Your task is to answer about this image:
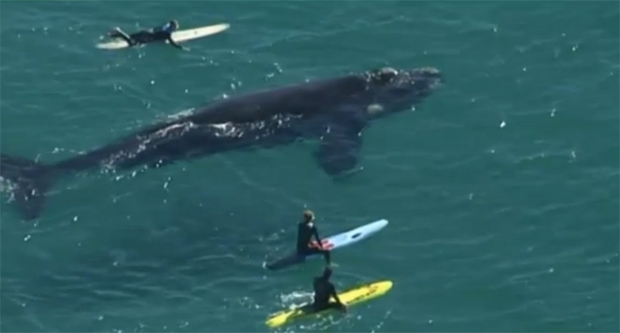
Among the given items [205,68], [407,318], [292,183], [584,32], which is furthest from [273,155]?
[584,32]

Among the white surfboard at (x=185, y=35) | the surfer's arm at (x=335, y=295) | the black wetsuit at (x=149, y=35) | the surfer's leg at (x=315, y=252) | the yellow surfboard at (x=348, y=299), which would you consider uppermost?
the black wetsuit at (x=149, y=35)

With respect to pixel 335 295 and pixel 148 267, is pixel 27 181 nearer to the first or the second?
pixel 148 267

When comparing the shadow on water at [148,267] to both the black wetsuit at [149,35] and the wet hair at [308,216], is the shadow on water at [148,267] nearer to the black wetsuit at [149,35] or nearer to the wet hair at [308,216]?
the wet hair at [308,216]

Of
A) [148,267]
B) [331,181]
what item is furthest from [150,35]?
[148,267]

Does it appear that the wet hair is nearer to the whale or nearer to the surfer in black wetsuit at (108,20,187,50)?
the whale

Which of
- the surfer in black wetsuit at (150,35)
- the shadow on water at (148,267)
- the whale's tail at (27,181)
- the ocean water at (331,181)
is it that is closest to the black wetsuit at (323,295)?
the ocean water at (331,181)

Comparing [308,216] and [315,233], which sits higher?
[308,216]

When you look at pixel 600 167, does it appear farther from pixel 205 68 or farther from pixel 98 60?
pixel 98 60

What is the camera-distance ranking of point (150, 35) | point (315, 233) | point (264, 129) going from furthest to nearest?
point (150, 35), point (264, 129), point (315, 233)
